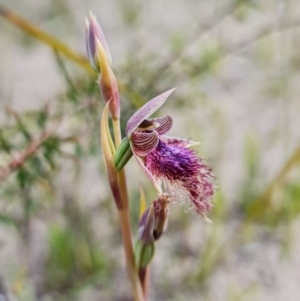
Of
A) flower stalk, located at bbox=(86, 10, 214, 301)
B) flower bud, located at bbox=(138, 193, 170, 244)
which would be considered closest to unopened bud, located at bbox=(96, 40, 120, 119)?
flower stalk, located at bbox=(86, 10, 214, 301)

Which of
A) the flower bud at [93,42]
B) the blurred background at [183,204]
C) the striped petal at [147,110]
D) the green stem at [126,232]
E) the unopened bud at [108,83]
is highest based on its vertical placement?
the flower bud at [93,42]

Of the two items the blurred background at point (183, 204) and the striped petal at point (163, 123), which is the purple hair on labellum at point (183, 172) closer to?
the striped petal at point (163, 123)

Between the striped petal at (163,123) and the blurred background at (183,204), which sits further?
the blurred background at (183,204)

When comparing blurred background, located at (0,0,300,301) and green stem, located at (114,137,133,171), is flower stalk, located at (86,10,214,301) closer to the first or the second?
green stem, located at (114,137,133,171)

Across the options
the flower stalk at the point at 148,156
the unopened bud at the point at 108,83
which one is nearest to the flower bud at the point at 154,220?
the flower stalk at the point at 148,156

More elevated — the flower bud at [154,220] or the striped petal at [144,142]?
the striped petal at [144,142]

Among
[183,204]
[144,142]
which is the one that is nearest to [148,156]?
[144,142]

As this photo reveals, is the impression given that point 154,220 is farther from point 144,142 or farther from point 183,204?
point 183,204
